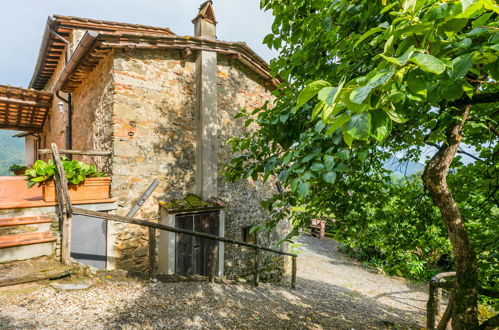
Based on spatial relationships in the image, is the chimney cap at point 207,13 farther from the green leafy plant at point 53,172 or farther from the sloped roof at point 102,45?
the green leafy plant at point 53,172

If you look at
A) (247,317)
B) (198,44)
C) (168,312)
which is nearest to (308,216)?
(247,317)

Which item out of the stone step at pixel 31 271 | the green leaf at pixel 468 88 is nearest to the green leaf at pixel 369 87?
the green leaf at pixel 468 88

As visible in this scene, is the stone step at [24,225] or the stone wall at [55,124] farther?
the stone wall at [55,124]

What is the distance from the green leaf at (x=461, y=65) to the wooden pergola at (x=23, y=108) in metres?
9.29

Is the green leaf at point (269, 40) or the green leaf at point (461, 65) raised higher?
the green leaf at point (269, 40)

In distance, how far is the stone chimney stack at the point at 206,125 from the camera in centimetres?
550

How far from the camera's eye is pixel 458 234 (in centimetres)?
242

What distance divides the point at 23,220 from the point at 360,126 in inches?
163

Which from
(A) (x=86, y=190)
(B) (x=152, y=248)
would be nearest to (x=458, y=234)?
(B) (x=152, y=248)

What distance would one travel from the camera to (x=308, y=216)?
335 centimetres

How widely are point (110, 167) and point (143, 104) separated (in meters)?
1.38

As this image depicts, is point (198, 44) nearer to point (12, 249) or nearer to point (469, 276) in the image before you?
point (12, 249)

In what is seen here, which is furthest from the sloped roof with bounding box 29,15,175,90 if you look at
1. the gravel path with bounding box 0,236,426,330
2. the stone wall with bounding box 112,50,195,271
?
the gravel path with bounding box 0,236,426,330

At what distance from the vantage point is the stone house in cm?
464
